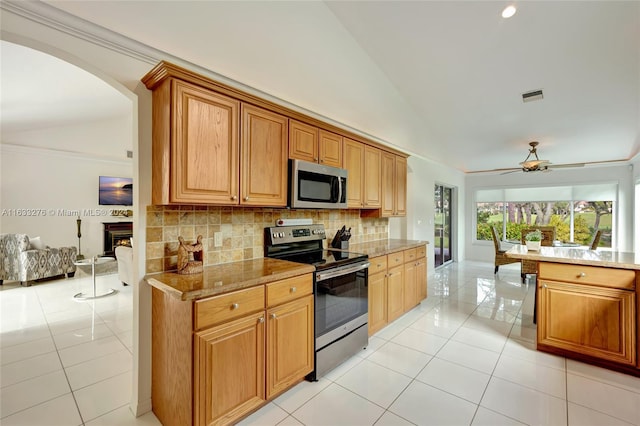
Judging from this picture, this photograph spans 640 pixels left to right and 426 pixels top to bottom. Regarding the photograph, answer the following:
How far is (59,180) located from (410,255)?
24.9 ft

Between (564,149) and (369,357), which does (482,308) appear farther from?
(564,149)

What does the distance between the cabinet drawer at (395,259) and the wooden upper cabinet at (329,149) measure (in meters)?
1.20

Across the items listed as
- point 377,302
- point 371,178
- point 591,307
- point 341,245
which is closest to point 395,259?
point 377,302

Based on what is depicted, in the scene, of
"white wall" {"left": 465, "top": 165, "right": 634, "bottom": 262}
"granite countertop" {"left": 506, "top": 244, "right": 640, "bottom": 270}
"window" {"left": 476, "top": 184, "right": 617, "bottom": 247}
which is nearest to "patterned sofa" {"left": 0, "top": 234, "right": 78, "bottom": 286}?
"granite countertop" {"left": 506, "top": 244, "right": 640, "bottom": 270}

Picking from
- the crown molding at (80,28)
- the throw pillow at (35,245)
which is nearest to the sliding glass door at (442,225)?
the crown molding at (80,28)

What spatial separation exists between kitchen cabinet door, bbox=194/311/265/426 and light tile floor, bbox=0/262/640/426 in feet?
0.72

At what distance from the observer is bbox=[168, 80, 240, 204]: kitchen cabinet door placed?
1.71m

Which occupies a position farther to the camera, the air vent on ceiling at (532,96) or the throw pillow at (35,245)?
the throw pillow at (35,245)

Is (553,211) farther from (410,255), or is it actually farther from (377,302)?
(377,302)

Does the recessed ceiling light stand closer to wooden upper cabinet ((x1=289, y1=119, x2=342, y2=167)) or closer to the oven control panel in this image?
wooden upper cabinet ((x1=289, y1=119, x2=342, y2=167))

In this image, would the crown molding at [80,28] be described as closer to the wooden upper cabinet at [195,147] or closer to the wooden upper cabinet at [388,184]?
the wooden upper cabinet at [195,147]

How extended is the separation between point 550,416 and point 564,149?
5.64m

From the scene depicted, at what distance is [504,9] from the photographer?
8.88 feet

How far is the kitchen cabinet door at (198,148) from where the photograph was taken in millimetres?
1711
